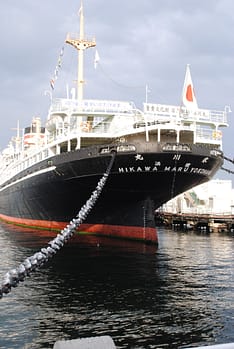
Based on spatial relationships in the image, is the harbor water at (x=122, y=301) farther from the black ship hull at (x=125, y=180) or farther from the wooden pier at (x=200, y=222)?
the wooden pier at (x=200, y=222)

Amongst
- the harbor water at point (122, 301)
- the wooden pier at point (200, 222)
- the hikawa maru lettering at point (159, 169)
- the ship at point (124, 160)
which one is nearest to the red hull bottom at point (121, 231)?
the ship at point (124, 160)

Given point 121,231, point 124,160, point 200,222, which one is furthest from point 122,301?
point 200,222

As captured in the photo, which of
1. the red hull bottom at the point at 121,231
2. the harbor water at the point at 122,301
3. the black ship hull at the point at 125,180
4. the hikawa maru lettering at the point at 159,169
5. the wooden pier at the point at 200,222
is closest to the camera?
the harbor water at the point at 122,301

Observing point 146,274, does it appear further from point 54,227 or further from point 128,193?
point 54,227

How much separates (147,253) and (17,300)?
1244cm

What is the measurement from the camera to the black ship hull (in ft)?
88.0

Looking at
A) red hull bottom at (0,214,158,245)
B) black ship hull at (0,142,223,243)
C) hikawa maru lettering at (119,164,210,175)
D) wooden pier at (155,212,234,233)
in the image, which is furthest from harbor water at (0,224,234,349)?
wooden pier at (155,212,234,233)

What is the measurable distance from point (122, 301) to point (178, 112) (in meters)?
18.2

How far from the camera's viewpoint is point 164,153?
2647 centimetres

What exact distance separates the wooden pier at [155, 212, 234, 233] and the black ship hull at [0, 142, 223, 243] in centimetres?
2086

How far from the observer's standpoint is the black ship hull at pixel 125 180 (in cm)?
2681

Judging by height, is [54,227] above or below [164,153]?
below

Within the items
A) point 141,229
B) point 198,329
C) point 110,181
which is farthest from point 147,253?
point 198,329

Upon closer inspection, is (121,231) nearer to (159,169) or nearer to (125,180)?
(125,180)
